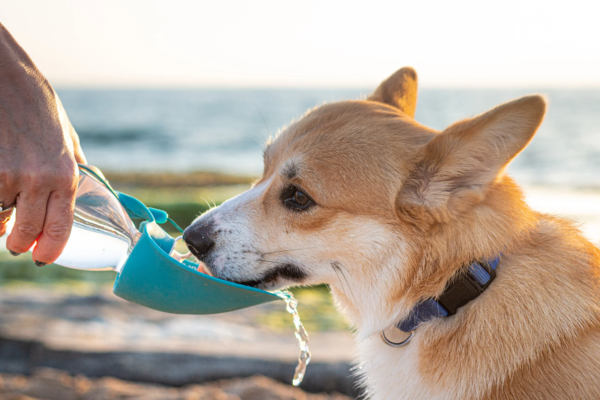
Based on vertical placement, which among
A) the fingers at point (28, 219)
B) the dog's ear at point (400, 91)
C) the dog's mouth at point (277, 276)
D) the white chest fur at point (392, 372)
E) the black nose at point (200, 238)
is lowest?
the white chest fur at point (392, 372)

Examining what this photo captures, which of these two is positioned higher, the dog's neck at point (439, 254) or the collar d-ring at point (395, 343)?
the dog's neck at point (439, 254)

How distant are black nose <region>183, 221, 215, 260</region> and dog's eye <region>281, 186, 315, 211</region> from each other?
436 mm

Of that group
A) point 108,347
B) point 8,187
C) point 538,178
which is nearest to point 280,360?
point 108,347

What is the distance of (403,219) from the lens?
2549mm

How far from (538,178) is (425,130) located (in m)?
14.9

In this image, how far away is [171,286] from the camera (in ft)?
7.88

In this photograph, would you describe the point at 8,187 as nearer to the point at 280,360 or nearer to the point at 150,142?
the point at 280,360

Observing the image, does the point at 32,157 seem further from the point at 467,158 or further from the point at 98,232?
the point at 467,158

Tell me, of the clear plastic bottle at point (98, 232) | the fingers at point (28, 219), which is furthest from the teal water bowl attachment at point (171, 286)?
the fingers at point (28, 219)

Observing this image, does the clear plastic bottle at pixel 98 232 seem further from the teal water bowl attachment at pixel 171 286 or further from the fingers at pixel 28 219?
the fingers at pixel 28 219

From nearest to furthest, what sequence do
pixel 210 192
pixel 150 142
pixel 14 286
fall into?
pixel 14 286 < pixel 210 192 < pixel 150 142

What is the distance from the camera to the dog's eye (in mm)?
2748

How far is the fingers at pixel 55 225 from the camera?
2.07 meters

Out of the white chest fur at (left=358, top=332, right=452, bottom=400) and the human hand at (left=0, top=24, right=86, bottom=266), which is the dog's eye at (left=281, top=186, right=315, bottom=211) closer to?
the white chest fur at (left=358, top=332, right=452, bottom=400)
